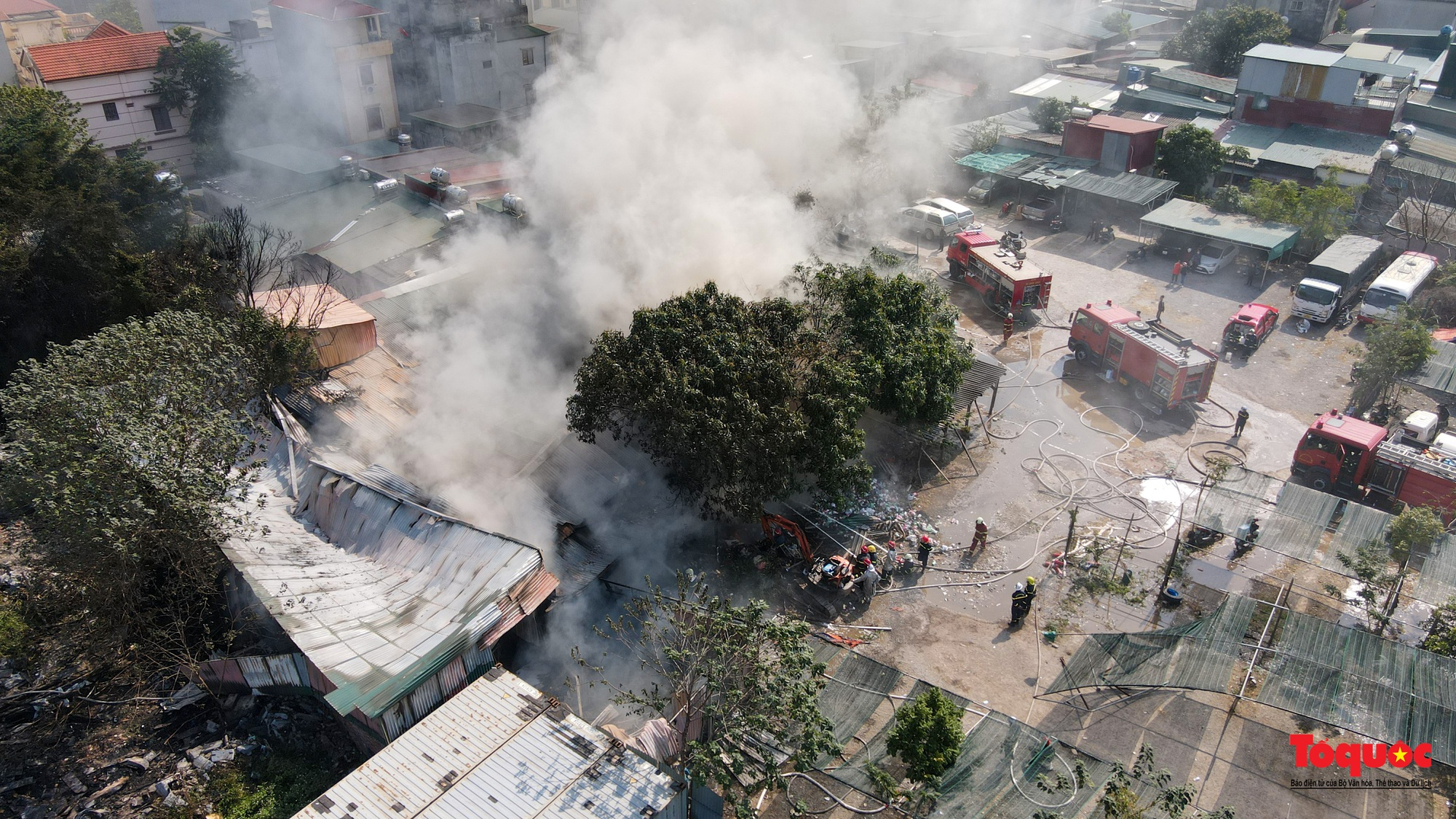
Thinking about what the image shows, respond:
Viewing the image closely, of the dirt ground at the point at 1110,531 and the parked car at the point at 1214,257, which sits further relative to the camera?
the parked car at the point at 1214,257

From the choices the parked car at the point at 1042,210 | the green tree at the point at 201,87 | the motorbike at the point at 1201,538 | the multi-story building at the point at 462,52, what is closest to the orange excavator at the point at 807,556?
the motorbike at the point at 1201,538

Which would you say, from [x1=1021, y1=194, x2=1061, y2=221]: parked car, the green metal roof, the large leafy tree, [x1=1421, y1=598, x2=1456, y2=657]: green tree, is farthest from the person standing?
the green metal roof

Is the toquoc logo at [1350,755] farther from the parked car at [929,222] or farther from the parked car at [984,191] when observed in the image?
the parked car at [984,191]

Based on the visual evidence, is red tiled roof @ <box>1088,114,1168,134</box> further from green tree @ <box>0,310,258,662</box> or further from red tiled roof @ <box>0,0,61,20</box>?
red tiled roof @ <box>0,0,61,20</box>

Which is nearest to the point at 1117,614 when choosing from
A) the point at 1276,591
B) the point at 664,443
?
the point at 1276,591

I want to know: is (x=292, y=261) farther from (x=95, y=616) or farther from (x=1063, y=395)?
(x=1063, y=395)

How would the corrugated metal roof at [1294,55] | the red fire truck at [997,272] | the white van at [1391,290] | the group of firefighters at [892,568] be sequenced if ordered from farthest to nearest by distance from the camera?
1. the corrugated metal roof at [1294,55]
2. the red fire truck at [997,272]
3. the white van at [1391,290]
4. the group of firefighters at [892,568]
